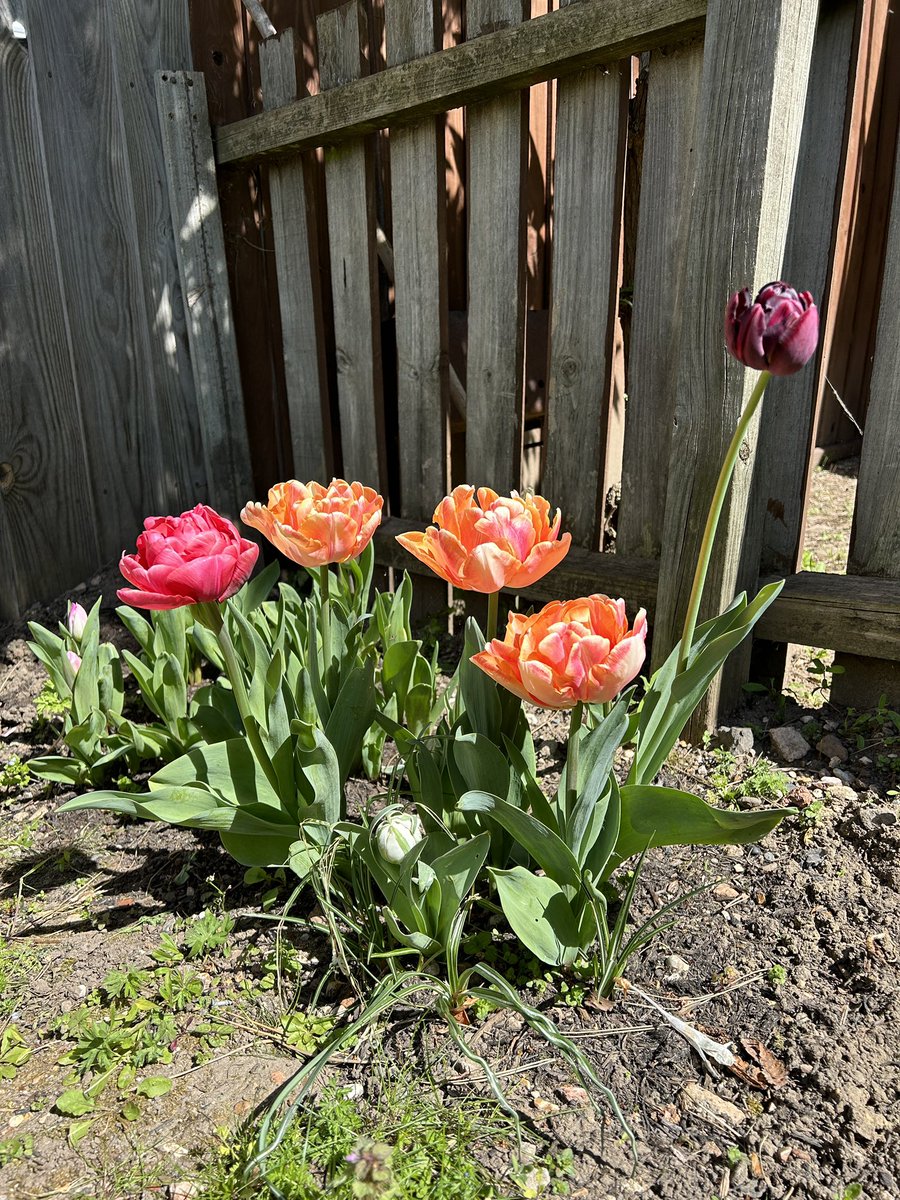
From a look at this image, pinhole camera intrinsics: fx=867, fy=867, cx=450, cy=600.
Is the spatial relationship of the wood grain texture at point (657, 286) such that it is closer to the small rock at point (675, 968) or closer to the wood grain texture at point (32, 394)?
the small rock at point (675, 968)

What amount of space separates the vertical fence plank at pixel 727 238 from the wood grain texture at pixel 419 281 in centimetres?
89

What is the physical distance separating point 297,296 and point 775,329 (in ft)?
7.86

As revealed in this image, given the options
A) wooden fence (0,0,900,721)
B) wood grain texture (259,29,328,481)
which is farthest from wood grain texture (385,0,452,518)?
wood grain texture (259,29,328,481)

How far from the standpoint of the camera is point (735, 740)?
2.09 meters

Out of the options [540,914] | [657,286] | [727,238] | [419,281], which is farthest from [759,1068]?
[419,281]

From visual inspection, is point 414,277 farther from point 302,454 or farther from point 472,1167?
point 472,1167

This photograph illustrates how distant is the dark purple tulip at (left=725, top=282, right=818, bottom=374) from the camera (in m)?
1.06

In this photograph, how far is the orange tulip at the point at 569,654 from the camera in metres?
1.12

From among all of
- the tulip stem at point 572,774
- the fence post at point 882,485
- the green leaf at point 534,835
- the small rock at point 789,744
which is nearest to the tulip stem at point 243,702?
the green leaf at point 534,835

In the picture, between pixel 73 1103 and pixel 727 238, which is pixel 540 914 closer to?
pixel 73 1103

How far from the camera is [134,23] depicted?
301 cm

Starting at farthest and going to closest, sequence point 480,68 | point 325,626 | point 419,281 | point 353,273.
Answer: point 353,273 → point 419,281 → point 480,68 → point 325,626

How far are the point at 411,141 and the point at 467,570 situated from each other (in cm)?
187

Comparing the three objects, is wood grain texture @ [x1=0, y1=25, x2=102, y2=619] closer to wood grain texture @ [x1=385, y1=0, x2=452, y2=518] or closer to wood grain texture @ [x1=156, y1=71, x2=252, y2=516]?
wood grain texture @ [x1=156, y1=71, x2=252, y2=516]
